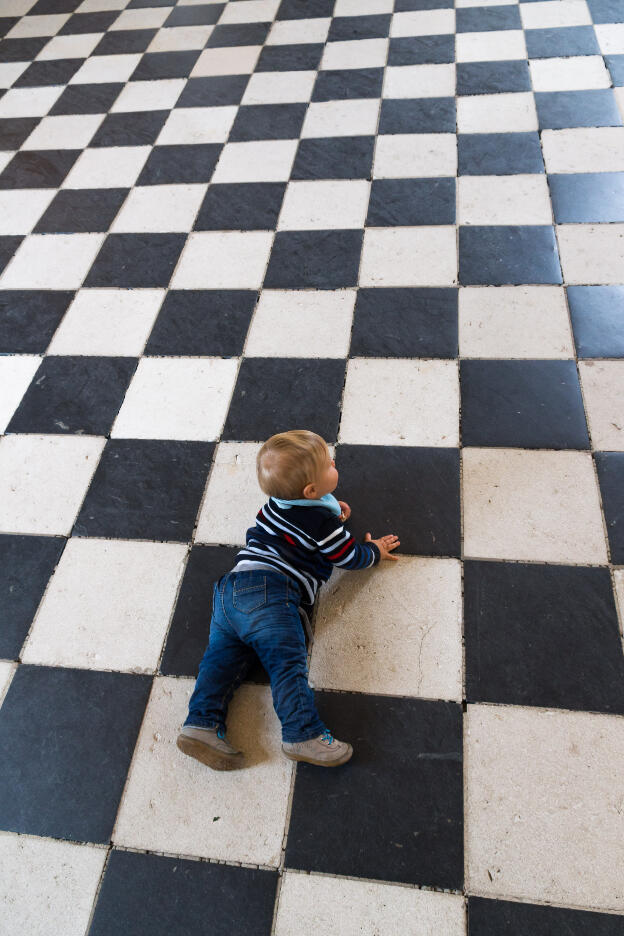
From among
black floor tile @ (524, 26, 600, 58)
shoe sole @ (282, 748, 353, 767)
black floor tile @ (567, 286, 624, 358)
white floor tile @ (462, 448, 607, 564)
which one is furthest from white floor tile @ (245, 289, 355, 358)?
black floor tile @ (524, 26, 600, 58)

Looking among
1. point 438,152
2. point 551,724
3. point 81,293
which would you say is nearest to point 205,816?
point 551,724

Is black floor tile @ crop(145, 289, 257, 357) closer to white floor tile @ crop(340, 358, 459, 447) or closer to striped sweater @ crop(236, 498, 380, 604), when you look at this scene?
white floor tile @ crop(340, 358, 459, 447)

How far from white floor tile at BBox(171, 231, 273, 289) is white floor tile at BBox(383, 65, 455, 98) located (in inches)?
44.0

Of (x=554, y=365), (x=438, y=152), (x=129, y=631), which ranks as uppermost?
(x=438, y=152)

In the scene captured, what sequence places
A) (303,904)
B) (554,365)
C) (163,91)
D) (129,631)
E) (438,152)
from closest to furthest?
(303,904)
(129,631)
(554,365)
(438,152)
(163,91)

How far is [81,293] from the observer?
2.24 meters

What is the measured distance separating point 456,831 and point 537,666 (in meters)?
0.36

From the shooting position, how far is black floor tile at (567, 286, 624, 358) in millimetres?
1856

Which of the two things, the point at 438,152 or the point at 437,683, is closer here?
the point at 437,683

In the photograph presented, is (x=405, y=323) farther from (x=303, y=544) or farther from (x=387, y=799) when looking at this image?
(x=387, y=799)

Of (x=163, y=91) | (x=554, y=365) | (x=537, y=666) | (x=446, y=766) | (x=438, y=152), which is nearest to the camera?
(x=446, y=766)

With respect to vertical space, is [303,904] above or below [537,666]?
below

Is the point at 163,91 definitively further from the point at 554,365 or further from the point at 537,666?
the point at 537,666

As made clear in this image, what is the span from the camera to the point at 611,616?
1.37m
